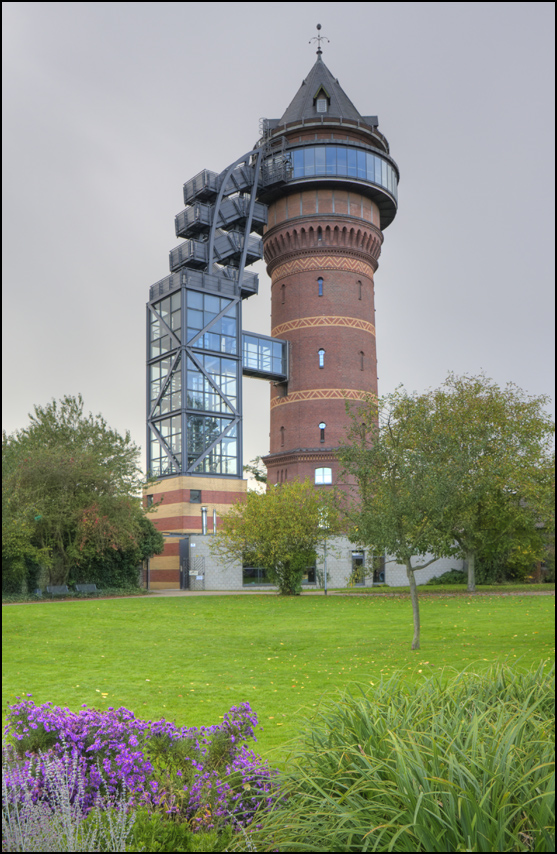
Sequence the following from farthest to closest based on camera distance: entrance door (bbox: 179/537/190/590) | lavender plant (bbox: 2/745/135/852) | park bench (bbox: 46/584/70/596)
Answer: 1. entrance door (bbox: 179/537/190/590)
2. park bench (bbox: 46/584/70/596)
3. lavender plant (bbox: 2/745/135/852)

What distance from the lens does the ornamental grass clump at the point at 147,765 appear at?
448 cm

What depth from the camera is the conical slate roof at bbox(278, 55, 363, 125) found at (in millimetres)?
56522

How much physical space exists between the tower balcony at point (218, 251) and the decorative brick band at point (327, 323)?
6122 millimetres

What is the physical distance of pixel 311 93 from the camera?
57688 millimetres

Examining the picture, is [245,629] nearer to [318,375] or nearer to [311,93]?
[318,375]

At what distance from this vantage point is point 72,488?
112 ft

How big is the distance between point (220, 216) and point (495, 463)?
30.0 metres

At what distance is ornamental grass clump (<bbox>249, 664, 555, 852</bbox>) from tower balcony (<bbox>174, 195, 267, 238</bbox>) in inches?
1971

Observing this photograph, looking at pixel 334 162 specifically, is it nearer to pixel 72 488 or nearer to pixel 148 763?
pixel 72 488

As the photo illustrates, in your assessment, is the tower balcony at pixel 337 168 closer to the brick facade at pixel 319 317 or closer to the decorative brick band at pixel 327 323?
the brick facade at pixel 319 317

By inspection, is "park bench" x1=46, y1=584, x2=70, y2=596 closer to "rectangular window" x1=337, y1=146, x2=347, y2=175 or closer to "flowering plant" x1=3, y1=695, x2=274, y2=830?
"flowering plant" x1=3, y1=695, x2=274, y2=830

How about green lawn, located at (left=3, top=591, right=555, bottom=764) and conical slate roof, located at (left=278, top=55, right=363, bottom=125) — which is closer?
green lawn, located at (left=3, top=591, right=555, bottom=764)

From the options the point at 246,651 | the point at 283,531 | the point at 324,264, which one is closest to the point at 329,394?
the point at 324,264

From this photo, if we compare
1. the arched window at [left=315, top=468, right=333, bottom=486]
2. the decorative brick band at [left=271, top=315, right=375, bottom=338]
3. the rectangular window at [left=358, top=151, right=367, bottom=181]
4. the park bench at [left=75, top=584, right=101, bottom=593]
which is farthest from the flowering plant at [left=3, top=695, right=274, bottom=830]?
the rectangular window at [left=358, top=151, right=367, bottom=181]
